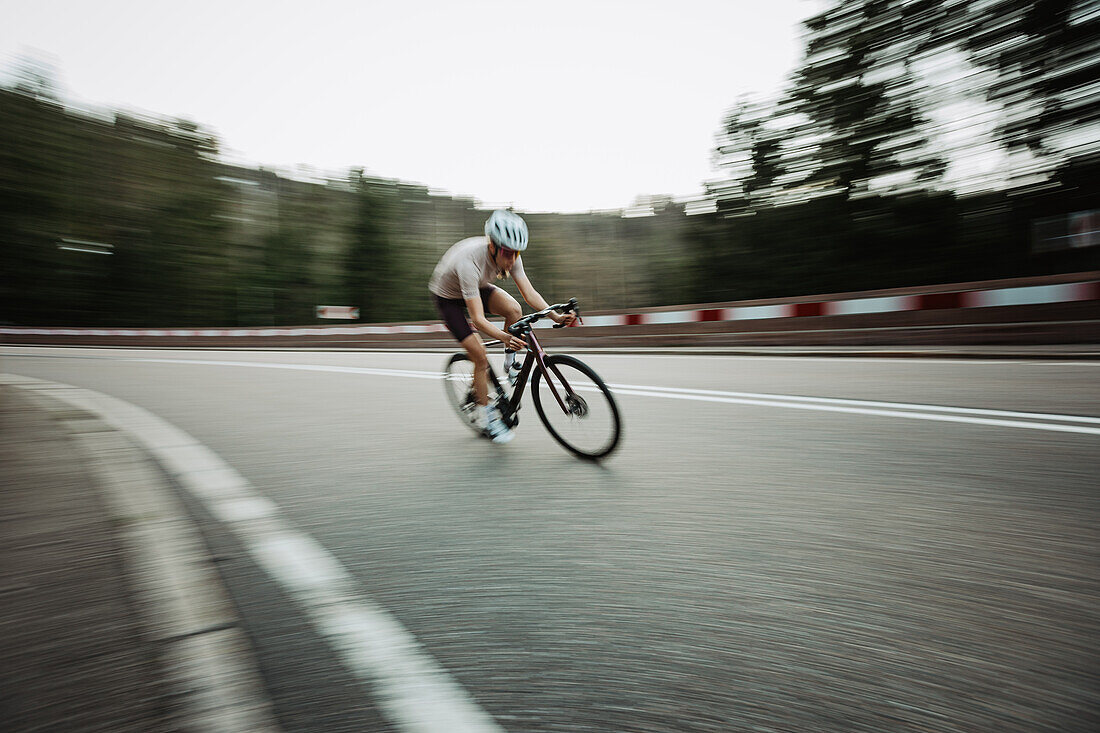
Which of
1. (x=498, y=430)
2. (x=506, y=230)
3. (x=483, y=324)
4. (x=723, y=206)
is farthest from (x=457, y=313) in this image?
(x=723, y=206)

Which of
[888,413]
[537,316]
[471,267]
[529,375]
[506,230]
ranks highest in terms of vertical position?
[506,230]

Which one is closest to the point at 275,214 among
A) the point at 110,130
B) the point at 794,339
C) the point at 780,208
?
the point at 110,130

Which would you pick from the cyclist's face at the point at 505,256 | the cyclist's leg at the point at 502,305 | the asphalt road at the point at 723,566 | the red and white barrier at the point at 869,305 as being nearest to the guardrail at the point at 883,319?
the red and white barrier at the point at 869,305

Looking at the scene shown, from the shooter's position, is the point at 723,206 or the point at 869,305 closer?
the point at 869,305

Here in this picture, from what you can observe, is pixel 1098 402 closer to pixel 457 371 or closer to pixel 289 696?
pixel 457 371

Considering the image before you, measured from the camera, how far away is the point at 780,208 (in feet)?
109

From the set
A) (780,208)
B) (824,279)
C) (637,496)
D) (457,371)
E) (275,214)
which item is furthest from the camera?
(275,214)

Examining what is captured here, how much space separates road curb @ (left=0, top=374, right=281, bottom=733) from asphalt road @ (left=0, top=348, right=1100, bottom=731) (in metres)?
0.08

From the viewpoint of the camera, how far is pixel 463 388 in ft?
20.3

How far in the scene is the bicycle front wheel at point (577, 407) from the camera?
4.62 metres

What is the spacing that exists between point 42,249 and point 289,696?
62.8 meters

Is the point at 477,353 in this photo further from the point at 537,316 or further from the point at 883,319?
the point at 883,319

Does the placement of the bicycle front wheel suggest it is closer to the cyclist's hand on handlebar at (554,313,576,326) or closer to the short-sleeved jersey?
the cyclist's hand on handlebar at (554,313,576,326)

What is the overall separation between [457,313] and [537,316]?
1284 millimetres
